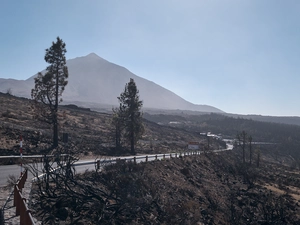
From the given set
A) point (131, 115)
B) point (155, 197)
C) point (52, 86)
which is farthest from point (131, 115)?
point (155, 197)

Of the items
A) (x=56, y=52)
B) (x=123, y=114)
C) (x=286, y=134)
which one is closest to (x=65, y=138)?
(x=56, y=52)

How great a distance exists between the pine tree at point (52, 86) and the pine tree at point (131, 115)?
33.7ft

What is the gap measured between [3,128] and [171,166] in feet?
51.8

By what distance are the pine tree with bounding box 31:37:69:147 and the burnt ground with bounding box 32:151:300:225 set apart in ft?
34.9

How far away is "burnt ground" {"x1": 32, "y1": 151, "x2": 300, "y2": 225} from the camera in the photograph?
37.5ft

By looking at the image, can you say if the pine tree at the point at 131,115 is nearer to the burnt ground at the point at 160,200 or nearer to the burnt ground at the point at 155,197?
the burnt ground at the point at 155,197

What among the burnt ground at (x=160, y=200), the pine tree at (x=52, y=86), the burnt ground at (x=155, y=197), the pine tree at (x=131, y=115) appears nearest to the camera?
the burnt ground at (x=160, y=200)

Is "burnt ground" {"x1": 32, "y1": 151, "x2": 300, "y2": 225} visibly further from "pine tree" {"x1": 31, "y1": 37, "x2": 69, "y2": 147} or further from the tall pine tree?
"pine tree" {"x1": 31, "y1": 37, "x2": 69, "y2": 147}

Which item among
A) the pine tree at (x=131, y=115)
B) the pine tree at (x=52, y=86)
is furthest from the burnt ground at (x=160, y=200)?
the pine tree at (x=52, y=86)

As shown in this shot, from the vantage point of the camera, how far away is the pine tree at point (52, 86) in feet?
94.3

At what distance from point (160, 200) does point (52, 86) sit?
1736 centimetres

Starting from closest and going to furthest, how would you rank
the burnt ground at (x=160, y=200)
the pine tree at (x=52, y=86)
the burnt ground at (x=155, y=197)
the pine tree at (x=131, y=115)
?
the burnt ground at (x=160, y=200), the burnt ground at (x=155, y=197), the pine tree at (x=52, y=86), the pine tree at (x=131, y=115)

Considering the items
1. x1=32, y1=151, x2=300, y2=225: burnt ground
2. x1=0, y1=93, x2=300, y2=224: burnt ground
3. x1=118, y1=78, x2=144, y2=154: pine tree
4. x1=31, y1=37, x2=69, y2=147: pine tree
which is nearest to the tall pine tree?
x1=118, y1=78, x2=144, y2=154: pine tree

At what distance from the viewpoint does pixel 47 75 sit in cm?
2897
